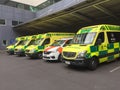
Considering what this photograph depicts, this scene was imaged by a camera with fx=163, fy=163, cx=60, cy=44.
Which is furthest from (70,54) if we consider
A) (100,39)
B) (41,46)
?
(41,46)

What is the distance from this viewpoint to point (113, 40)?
9867mm

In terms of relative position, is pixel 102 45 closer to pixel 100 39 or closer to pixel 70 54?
pixel 100 39

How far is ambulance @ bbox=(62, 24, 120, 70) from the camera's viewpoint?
26.5 ft

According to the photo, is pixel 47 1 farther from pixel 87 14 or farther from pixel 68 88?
pixel 68 88

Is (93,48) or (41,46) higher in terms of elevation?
(93,48)

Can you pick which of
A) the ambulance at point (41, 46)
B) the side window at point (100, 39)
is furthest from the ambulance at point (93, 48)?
the ambulance at point (41, 46)

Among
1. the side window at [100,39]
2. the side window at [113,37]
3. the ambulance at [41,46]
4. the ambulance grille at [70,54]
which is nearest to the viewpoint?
the ambulance grille at [70,54]

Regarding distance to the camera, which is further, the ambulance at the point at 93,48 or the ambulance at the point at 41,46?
the ambulance at the point at 41,46

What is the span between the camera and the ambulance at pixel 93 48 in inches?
317

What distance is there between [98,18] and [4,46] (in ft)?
54.7

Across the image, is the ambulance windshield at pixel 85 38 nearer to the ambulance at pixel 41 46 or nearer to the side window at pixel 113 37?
the side window at pixel 113 37

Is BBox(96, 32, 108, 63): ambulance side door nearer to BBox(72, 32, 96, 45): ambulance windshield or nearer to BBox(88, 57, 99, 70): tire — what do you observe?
BBox(72, 32, 96, 45): ambulance windshield

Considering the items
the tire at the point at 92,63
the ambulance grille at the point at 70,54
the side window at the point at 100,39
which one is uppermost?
the side window at the point at 100,39

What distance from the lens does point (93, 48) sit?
8.36m
